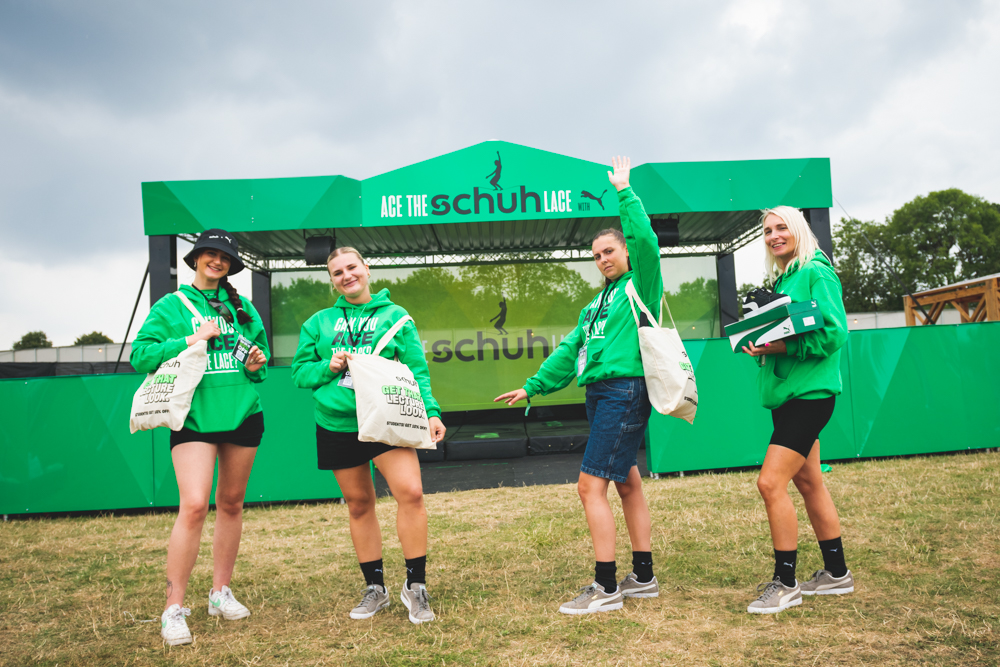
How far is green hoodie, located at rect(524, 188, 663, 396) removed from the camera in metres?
2.79

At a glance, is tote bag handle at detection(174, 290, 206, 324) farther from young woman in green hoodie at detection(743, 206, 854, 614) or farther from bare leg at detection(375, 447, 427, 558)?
young woman in green hoodie at detection(743, 206, 854, 614)

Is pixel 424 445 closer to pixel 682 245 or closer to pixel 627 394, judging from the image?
pixel 627 394

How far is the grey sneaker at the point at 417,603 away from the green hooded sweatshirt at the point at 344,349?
2.61 ft

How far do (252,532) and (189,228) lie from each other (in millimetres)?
5148

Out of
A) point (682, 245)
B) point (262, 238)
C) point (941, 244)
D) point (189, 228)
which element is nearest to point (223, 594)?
point (189, 228)

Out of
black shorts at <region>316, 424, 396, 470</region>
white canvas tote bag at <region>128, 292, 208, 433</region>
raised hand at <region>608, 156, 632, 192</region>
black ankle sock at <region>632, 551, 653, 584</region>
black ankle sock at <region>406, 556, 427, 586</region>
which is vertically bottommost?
black ankle sock at <region>632, 551, 653, 584</region>

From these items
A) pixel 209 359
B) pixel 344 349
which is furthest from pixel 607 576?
pixel 209 359

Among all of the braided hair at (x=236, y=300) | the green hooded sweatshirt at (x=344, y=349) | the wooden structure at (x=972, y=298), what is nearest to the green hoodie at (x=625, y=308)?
the green hooded sweatshirt at (x=344, y=349)

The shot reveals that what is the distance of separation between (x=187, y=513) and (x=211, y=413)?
45 cm

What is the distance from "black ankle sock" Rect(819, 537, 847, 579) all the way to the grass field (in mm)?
133

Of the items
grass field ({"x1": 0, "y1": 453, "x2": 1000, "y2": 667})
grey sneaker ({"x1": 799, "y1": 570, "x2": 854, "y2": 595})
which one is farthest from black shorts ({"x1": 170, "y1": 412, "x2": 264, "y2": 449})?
grey sneaker ({"x1": 799, "y1": 570, "x2": 854, "y2": 595})

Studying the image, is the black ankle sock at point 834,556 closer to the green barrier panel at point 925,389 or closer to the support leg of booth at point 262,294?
the green barrier panel at point 925,389

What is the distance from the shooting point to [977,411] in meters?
7.17

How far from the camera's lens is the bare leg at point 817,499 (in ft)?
9.39
